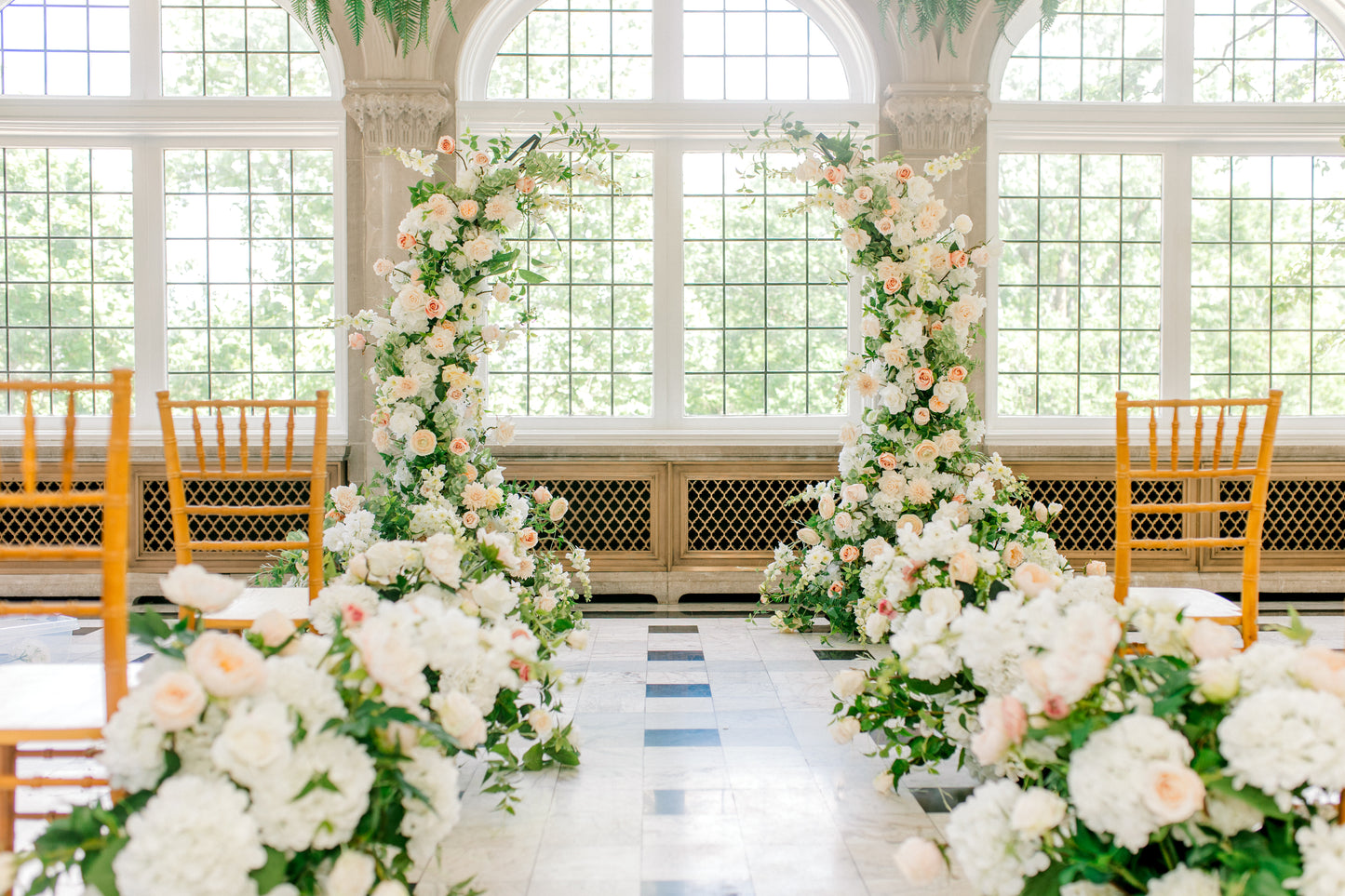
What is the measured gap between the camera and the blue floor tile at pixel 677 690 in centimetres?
313

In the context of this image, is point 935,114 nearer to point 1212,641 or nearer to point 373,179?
point 373,179

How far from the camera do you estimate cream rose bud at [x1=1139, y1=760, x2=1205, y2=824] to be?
100 cm

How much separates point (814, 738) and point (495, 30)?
4.17 metres

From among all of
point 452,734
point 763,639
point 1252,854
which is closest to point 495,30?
point 763,639

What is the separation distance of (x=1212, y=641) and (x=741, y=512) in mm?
3684

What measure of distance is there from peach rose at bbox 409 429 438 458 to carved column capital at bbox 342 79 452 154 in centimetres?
204

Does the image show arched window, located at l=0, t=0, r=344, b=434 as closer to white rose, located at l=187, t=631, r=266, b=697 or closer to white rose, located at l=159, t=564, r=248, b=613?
white rose, located at l=159, t=564, r=248, b=613

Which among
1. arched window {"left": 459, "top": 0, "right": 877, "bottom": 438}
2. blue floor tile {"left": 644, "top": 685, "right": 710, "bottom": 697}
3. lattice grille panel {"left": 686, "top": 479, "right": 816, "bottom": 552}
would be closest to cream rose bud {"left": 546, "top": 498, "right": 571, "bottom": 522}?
blue floor tile {"left": 644, "top": 685, "right": 710, "bottom": 697}

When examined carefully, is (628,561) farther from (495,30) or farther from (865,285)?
(495,30)

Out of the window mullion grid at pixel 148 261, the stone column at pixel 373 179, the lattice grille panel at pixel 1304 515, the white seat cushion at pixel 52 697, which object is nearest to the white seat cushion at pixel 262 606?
the white seat cushion at pixel 52 697

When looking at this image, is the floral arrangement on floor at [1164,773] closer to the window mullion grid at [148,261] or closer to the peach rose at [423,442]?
the peach rose at [423,442]

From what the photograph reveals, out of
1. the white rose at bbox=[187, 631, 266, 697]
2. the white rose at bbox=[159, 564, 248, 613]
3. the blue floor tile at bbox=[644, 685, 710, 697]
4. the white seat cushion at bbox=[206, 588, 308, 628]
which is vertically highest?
the white rose at bbox=[159, 564, 248, 613]

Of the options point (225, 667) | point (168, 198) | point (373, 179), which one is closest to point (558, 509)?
point (373, 179)

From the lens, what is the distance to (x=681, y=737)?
2.68 metres
